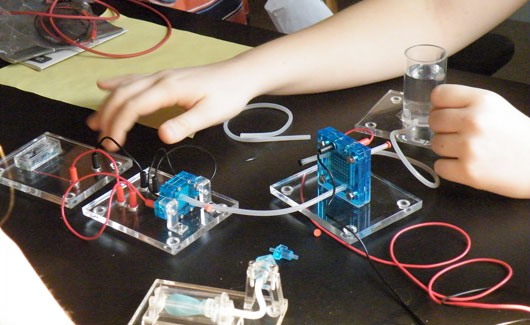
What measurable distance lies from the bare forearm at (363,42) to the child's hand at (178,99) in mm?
45

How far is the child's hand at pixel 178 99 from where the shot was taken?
3.08 feet

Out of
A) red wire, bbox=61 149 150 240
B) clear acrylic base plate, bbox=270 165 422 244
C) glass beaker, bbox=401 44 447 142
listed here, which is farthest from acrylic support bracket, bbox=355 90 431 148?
red wire, bbox=61 149 150 240

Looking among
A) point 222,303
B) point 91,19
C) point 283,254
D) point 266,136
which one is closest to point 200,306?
point 222,303

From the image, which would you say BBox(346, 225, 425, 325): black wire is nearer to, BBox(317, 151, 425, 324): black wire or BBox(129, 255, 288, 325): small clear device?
BBox(317, 151, 425, 324): black wire

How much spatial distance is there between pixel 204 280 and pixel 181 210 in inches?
4.7

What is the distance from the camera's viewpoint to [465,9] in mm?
1134

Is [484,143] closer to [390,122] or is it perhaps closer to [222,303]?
[390,122]

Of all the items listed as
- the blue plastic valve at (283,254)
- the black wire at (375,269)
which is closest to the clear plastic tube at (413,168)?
the black wire at (375,269)

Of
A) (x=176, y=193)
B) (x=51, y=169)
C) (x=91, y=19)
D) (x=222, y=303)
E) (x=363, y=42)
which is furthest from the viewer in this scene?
(x=91, y=19)

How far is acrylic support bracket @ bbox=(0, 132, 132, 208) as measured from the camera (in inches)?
33.9

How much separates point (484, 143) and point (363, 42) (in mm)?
346

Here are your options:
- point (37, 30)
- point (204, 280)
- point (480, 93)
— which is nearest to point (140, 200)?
point (204, 280)

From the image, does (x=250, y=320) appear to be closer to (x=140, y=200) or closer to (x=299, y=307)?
(x=299, y=307)

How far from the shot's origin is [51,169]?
0.91m
